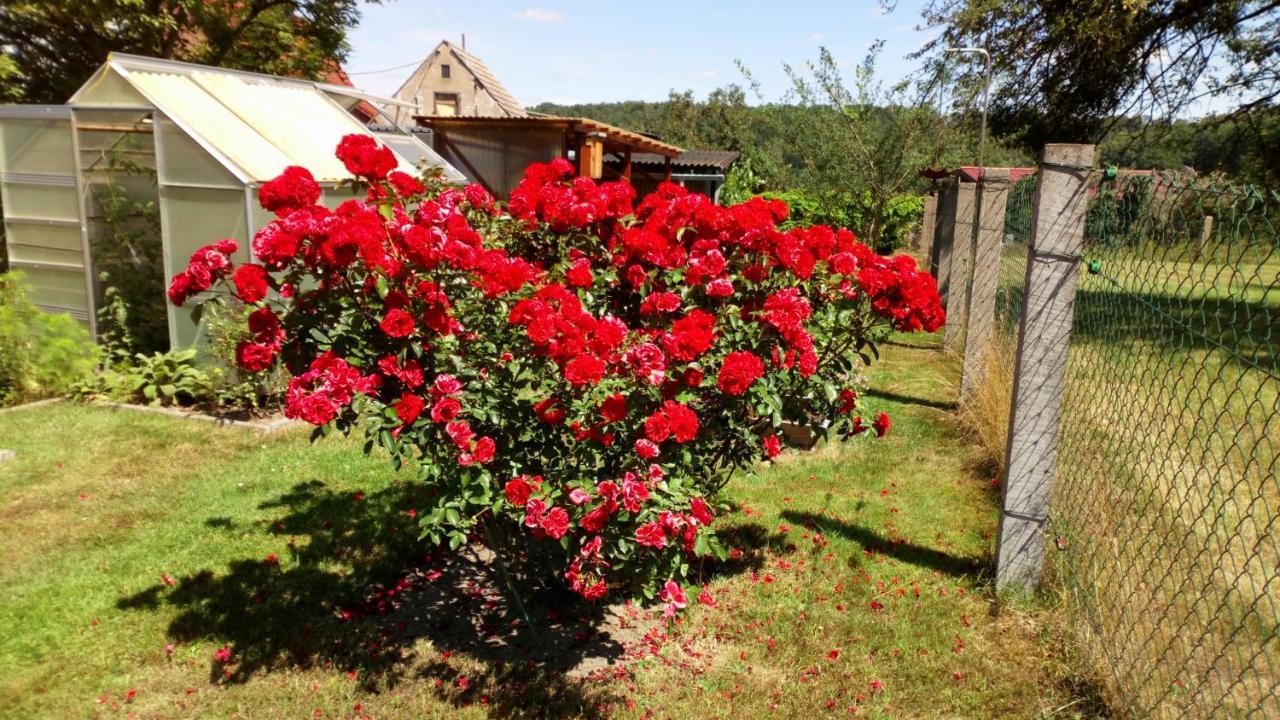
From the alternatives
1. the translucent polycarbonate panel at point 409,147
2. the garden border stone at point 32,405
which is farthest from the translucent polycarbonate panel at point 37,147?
the translucent polycarbonate panel at point 409,147

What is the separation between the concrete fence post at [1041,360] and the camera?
11.4 feet

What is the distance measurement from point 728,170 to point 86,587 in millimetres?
26595

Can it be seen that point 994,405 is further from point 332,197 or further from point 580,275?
point 332,197

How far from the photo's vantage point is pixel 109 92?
7477 mm

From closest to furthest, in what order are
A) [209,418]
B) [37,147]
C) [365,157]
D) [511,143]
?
A: [365,157] < [209,418] < [37,147] < [511,143]

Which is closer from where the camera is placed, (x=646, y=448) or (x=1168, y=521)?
(x=646, y=448)

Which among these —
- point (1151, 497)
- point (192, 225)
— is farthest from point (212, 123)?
point (1151, 497)

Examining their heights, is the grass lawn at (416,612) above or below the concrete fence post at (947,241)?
below

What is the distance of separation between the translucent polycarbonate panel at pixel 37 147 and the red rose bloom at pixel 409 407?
272 inches

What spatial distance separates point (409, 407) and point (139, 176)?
6.55 metres

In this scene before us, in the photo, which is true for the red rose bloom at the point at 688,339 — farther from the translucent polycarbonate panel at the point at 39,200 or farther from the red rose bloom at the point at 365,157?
the translucent polycarbonate panel at the point at 39,200

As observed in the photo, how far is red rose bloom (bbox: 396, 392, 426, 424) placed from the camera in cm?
273

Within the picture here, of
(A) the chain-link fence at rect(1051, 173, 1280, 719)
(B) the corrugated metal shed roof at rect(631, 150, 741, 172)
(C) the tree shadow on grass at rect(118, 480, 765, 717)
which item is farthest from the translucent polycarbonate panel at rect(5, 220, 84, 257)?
(B) the corrugated metal shed roof at rect(631, 150, 741, 172)

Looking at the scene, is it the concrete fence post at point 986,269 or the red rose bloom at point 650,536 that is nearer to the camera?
the red rose bloom at point 650,536
